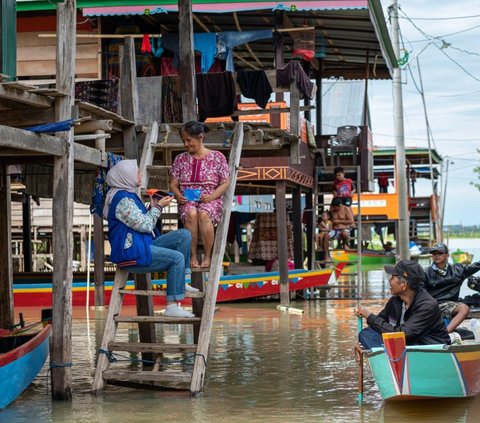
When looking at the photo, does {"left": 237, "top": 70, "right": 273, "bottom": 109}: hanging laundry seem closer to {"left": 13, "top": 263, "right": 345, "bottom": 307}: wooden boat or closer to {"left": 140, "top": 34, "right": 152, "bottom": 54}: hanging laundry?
{"left": 140, "top": 34, "right": 152, "bottom": 54}: hanging laundry

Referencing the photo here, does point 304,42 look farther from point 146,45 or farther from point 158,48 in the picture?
point 146,45

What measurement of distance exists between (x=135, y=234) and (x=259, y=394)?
6.45ft

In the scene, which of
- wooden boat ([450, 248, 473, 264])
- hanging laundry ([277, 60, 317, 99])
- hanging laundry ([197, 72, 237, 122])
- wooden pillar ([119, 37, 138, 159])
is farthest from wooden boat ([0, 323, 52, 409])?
wooden boat ([450, 248, 473, 264])

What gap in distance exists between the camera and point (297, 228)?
21469 millimetres

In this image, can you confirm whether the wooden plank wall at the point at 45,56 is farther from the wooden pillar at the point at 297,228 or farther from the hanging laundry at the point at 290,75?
the wooden pillar at the point at 297,228

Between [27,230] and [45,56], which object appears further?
[27,230]

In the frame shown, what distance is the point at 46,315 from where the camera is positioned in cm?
1121

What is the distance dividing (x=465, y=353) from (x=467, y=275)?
223 cm

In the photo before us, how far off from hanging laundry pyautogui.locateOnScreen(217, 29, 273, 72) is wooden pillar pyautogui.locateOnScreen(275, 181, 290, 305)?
2.57 meters

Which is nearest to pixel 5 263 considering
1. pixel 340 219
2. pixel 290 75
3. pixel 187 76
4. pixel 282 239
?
pixel 187 76

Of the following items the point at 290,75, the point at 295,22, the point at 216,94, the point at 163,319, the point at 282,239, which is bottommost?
the point at 163,319

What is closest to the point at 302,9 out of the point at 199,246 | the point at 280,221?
the point at 280,221

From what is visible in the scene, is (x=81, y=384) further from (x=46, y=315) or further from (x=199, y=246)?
(x=199, y=246)

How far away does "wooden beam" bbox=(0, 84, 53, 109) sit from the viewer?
28.0 ft
